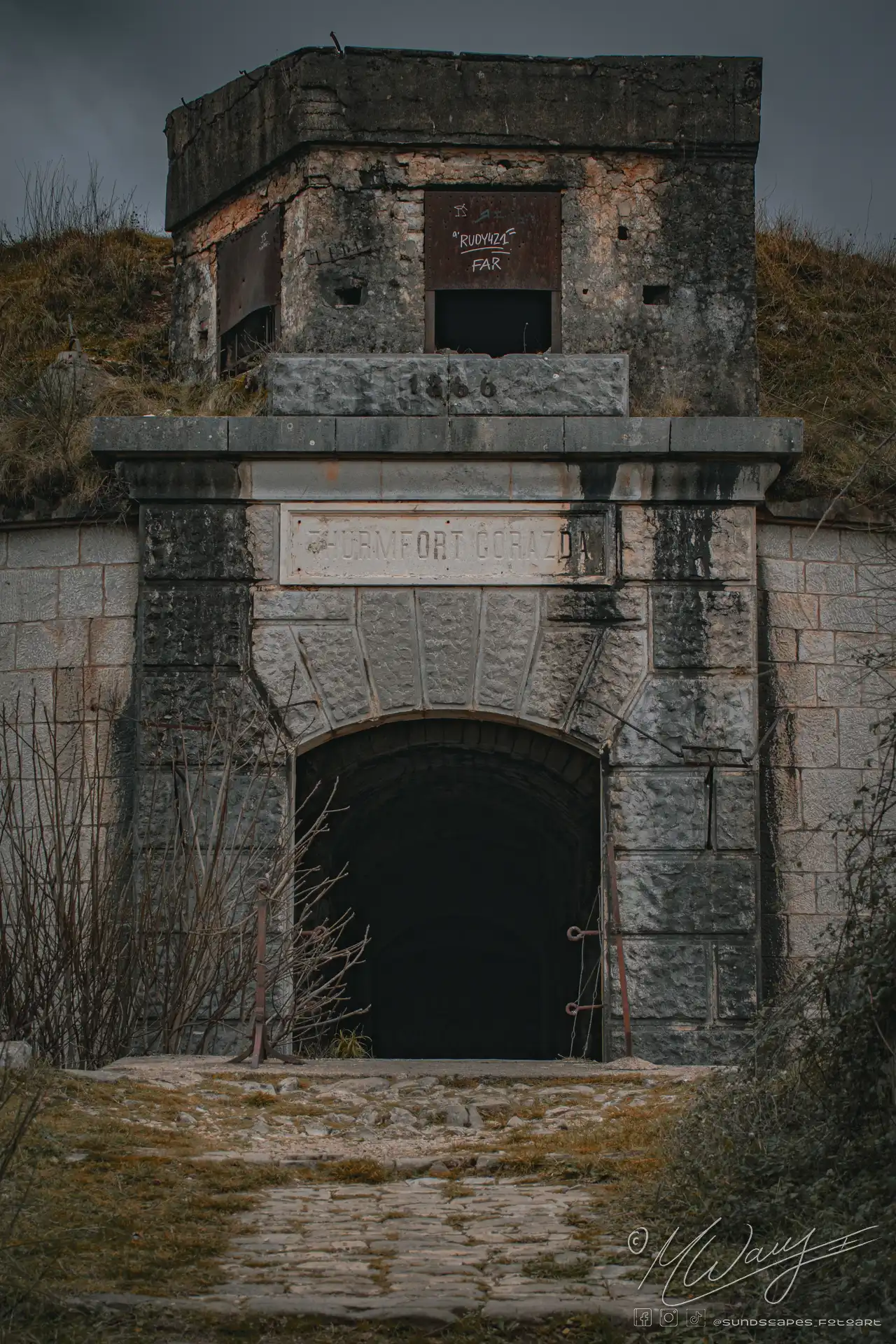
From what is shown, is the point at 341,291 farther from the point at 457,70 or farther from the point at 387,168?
the point at 457,70

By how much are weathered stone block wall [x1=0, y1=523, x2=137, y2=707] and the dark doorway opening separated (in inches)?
106

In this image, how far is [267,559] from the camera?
9.27 metres

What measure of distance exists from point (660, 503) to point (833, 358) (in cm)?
294

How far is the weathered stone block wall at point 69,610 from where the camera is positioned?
9586mm

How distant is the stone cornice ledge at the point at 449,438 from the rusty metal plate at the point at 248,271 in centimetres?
186

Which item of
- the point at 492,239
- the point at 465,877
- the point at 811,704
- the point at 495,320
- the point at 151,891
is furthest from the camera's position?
the point at 465,877

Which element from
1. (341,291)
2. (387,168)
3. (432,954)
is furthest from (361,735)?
(432,954)

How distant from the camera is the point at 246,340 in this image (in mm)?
11070

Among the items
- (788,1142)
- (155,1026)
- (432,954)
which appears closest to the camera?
(788,1142)

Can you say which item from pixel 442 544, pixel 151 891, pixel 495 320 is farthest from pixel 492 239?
pixel 151 891

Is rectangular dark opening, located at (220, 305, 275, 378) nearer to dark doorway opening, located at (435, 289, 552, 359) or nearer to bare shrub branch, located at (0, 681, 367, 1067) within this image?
dark doorway opening, located at (435, 289, 552, 359)

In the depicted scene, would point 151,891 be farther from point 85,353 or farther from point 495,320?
point 495,320

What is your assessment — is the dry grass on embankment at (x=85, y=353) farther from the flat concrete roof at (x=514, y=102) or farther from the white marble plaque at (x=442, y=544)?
the flat concrete roof at (x=514, y=102)

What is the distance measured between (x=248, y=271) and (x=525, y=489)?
3.01 m
